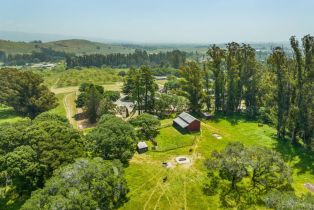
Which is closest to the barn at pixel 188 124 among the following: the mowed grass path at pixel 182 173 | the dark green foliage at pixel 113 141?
the mowed grass path at pixel 182 173

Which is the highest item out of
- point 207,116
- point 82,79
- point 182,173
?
point 82,79

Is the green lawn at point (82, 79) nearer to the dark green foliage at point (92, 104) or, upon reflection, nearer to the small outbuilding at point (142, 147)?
the dark green foliage at point (92, 104)

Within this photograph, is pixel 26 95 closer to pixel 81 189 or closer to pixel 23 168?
pixel 23 168

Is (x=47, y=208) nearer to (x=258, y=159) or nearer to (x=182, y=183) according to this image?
(x=182, y=183)

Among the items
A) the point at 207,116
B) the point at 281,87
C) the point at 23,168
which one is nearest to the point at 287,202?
the point at 23,168

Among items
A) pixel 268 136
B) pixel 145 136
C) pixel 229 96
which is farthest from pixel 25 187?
pixel 229 96
